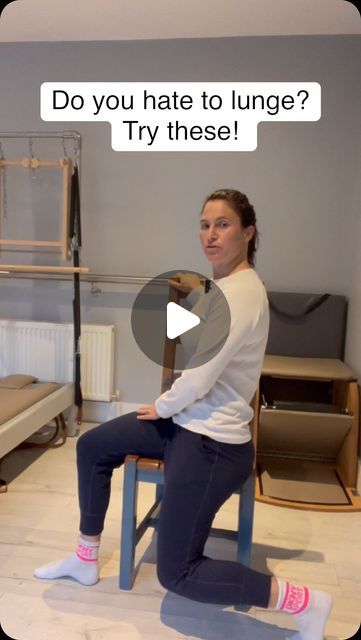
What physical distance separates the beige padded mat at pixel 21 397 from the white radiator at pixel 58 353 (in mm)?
124

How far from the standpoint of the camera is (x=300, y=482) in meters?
2.27

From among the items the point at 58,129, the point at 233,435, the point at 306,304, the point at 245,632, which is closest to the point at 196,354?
the point at 233,435

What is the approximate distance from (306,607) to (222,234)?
95cm

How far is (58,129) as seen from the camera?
2.75 metres

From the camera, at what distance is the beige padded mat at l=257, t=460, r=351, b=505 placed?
214cm

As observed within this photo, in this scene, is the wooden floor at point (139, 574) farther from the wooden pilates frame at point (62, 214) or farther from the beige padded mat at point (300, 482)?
the wooden pilates frame at point (62, 214)

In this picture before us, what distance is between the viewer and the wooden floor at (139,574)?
4.51 ft

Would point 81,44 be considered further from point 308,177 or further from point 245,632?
point 245,632

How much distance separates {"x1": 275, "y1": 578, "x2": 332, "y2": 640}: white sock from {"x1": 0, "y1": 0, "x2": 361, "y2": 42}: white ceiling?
2.19m

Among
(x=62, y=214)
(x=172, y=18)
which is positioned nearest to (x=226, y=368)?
(x=62, y=214)

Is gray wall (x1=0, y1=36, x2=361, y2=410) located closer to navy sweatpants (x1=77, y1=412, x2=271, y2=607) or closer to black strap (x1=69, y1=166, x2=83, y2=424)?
black strap (x1=69, y1=166, x2=83, y2=424)

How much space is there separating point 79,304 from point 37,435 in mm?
731

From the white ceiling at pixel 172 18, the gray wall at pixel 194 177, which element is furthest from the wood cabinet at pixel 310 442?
the white ceiling at pixel 172 18

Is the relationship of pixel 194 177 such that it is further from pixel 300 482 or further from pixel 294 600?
pixel 294 600
